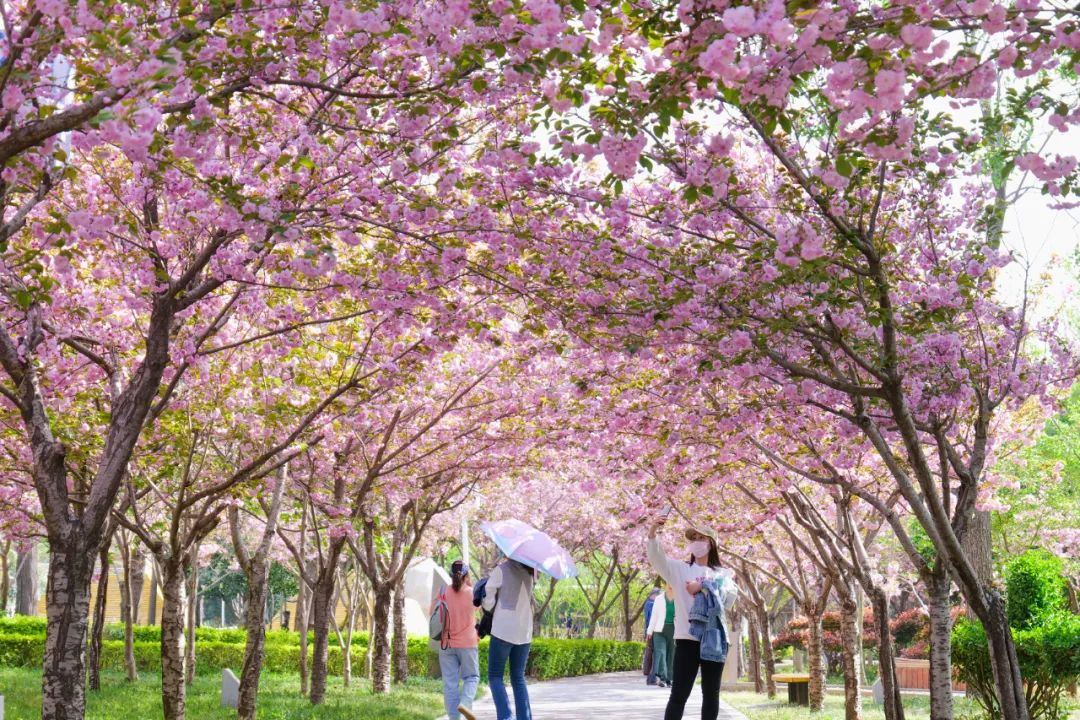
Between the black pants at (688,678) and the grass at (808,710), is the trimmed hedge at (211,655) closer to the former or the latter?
the grass at (808,710)

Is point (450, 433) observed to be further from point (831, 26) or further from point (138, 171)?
point (831, 26)

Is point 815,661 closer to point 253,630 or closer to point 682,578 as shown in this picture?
point 253,630

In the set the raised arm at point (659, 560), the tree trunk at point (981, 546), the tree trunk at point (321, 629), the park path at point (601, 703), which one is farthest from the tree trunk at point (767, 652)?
the raised arm at point (659, 560)

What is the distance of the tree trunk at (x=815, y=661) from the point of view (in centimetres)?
1703

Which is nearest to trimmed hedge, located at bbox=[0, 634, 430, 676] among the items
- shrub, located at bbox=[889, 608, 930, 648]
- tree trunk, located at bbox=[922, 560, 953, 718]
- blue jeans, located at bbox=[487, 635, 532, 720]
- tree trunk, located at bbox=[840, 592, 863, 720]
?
tree trunk, located at bbox=[840, 592, 863, 720]

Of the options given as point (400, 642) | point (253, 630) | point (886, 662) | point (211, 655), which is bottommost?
point (211, 655)

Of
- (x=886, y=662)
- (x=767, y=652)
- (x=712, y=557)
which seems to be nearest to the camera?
(x=712, y=557)

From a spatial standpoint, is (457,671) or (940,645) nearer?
(940,645)

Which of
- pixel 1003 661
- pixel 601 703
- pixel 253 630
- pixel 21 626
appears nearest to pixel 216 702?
pixel 253 630

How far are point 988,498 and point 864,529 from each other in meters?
3.15

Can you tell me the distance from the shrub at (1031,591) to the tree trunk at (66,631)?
9.10 meters

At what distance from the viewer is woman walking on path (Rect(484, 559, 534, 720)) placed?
9.32 metres

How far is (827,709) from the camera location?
16969mm

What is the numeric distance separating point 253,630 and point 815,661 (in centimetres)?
906
